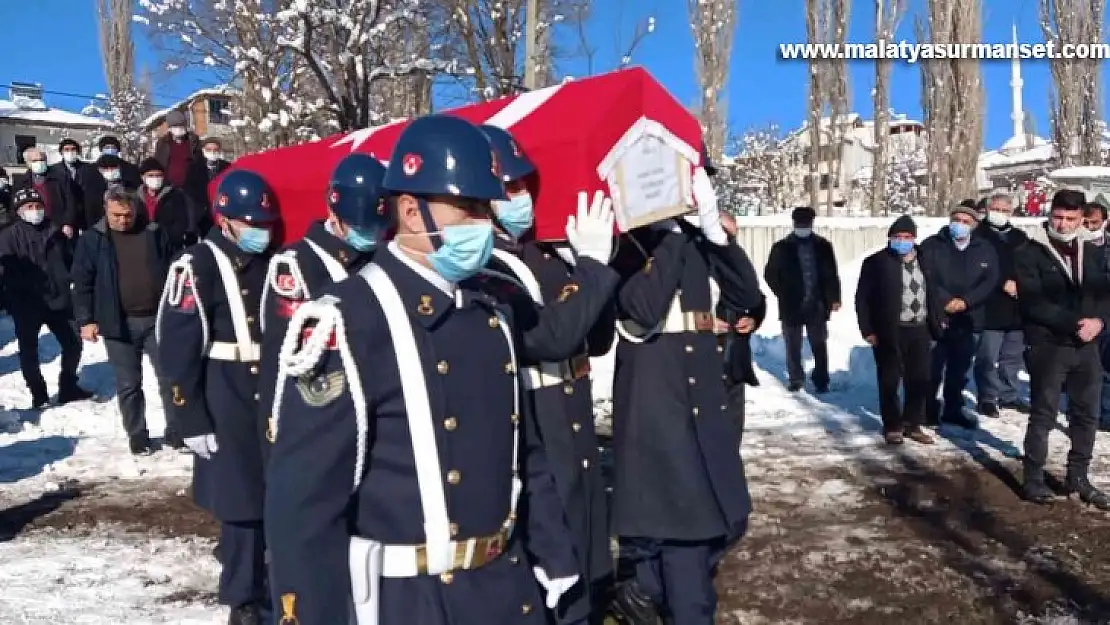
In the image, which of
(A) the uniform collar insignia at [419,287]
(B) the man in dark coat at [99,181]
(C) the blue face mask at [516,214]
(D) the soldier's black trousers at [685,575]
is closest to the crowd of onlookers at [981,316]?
(D) the soldier's black trousers at [685,575]

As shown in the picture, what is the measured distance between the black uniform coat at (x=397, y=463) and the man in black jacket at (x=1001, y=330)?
684cm

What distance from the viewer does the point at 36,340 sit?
28.0 ft

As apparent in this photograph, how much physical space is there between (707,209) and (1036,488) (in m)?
3.38

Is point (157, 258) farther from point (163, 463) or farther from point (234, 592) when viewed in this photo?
point (234, 592)

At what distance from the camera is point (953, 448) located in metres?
6.91

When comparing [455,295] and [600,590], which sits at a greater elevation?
[455,295]

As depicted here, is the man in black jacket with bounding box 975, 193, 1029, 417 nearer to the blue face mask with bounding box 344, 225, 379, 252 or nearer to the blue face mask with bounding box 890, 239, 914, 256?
the blue face mask with bounding box 890, 239, 914, 256

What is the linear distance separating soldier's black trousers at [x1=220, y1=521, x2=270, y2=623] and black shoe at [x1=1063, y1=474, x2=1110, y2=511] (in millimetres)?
4569

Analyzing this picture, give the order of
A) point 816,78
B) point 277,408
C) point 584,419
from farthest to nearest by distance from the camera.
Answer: point 816,78, point 584,419, point 277,408

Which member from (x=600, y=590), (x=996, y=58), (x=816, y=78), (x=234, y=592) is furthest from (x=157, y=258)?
(x=816, y=78)

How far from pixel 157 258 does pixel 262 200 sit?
3552 mm

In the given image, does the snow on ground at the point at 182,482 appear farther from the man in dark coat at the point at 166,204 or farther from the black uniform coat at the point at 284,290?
the man in dark coat at the point at 166,204

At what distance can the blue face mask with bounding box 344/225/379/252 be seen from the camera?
12.2 feet

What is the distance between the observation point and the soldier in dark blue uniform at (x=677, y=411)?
3.54m
